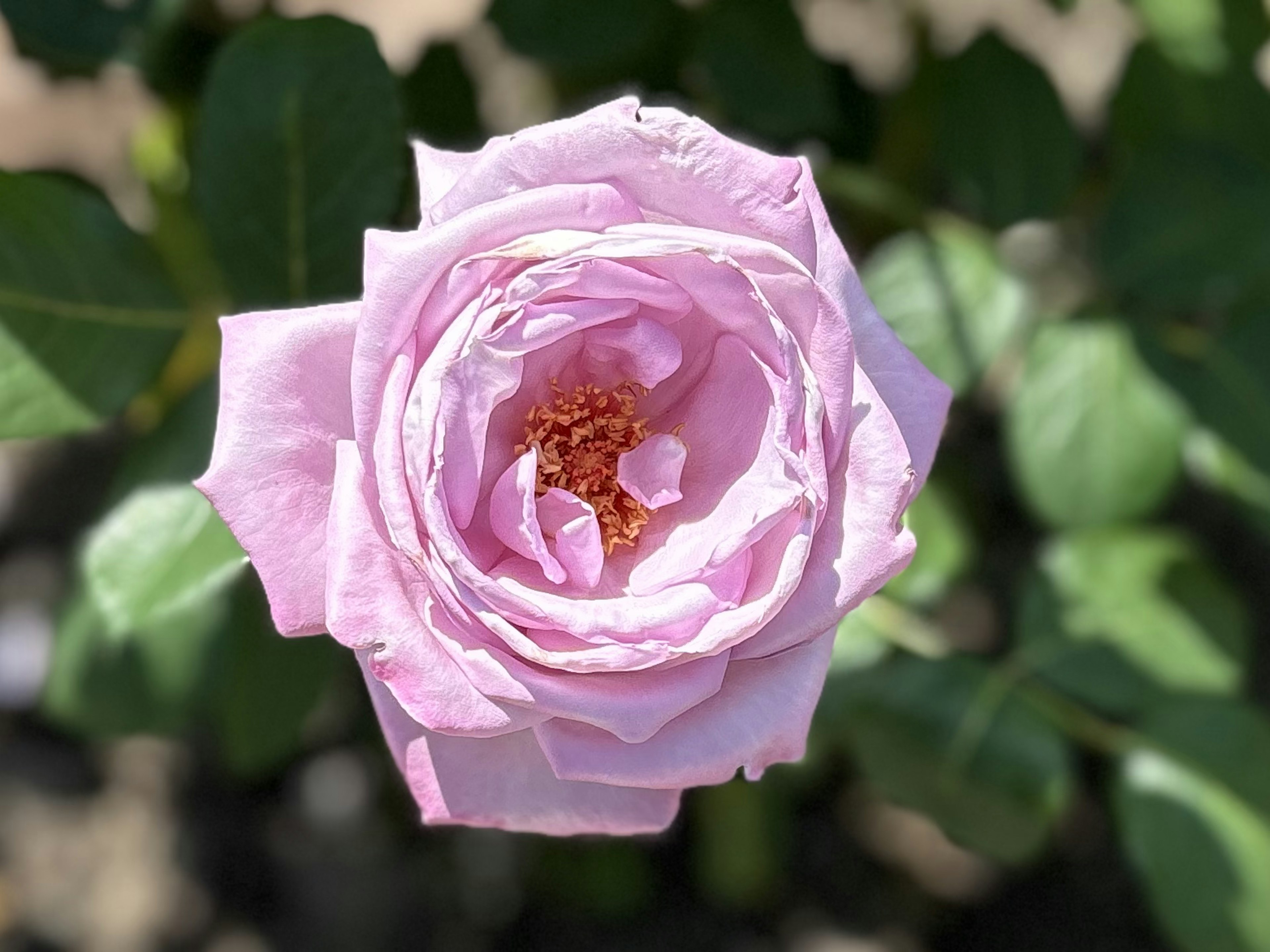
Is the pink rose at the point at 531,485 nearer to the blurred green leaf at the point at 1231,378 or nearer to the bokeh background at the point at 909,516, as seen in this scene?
the bokeh background at the point at 909,516

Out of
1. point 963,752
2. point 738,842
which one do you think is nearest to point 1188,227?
point 963,752

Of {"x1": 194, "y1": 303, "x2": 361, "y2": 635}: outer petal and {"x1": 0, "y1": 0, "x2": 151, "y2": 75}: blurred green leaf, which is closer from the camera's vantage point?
{"x1": 194, "y1": 303, "x2": 361, "y2": 635}: outer petal

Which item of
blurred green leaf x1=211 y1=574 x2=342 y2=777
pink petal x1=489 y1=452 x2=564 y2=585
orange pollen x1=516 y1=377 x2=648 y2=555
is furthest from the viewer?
blurred green leaf x1=211 y1=574 x2=342 y2=777

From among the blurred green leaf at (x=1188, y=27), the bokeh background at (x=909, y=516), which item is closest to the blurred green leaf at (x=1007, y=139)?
the bokeh background at (x=909, y=516)

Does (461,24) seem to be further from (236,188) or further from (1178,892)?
(1178,892)

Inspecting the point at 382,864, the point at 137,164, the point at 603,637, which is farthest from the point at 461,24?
the point at 603,637

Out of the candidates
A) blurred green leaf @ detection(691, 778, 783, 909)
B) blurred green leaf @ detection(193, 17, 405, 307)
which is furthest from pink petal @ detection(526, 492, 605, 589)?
blurred green leaf @ detection(691, 778, 783, 909)

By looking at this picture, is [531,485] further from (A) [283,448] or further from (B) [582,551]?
(A) [283,448]

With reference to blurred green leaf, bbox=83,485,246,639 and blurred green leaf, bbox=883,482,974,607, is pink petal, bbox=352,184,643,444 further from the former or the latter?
blurred green leaf, bbox=883,482,974,607
